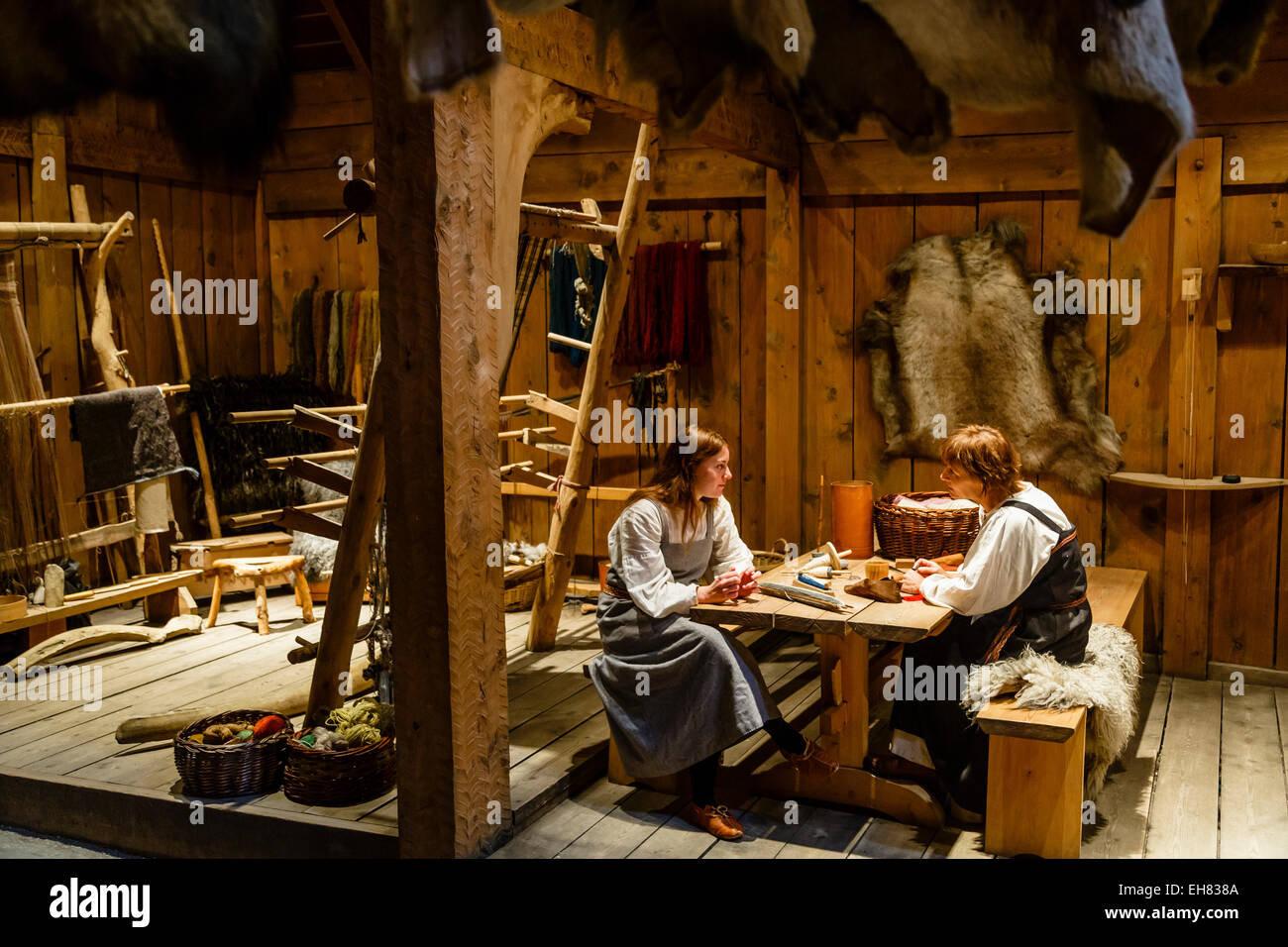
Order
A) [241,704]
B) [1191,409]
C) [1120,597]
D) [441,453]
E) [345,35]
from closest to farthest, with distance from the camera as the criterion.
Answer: [441,453]
[241,704]
[1120,597]
[1191,409]
[345,35]

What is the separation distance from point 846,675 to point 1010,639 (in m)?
0.52

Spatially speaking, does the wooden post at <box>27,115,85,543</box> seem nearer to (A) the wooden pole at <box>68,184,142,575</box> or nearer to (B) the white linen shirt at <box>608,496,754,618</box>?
(A) the wooden pole at <box>68,184,142,575</box>

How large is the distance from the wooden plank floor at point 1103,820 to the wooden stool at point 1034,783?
0.12 metres

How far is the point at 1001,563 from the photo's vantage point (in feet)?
10.8

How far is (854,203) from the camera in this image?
532cm

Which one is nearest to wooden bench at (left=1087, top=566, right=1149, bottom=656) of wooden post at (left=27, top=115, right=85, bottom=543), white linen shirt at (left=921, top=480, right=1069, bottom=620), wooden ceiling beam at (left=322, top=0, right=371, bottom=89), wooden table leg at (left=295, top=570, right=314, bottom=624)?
white linen shirt at (left=921, top=480, right=1069, bottom=620)

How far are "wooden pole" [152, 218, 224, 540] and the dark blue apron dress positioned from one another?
4.09 meters

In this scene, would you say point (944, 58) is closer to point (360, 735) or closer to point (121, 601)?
point (360, 735)

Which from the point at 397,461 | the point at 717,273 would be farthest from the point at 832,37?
the point at 717,273

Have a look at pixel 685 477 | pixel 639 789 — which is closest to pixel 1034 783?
pixel 639 789
